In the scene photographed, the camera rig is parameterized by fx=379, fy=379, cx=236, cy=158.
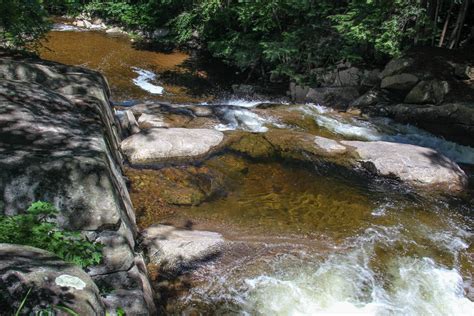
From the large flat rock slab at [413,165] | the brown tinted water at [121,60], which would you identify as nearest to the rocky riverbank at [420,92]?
the large flat rock slab at [413,165]

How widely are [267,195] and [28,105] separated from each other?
393 centimetres

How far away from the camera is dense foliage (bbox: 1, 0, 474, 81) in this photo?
11.3m

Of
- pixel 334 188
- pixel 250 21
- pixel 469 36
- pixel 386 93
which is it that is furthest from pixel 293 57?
pixel 334 188

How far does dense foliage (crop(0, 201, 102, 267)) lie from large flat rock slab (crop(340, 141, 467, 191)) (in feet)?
19.4

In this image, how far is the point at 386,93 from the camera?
38.8 ft

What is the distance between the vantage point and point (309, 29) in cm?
1366

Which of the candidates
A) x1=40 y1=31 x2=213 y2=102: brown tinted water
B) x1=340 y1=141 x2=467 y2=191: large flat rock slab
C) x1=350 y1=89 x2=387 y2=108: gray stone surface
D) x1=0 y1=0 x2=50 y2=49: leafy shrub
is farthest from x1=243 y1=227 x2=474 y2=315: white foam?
x1=40 y1=31 x2=213 y2=102: brown tinted water

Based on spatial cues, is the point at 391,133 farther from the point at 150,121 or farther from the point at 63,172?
the point at 63,172

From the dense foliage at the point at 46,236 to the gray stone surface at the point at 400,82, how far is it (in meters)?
10.5

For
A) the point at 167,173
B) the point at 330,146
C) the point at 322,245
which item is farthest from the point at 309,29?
the point at 322,245

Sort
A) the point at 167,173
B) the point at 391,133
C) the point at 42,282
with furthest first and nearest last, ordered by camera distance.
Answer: the point at 391,133 → the point at 167,173 → the point at 42,282

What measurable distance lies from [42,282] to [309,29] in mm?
13114

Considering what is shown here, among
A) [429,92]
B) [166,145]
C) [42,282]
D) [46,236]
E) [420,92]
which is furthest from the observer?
[420,92]

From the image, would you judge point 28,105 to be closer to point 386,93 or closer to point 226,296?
point 226,296
